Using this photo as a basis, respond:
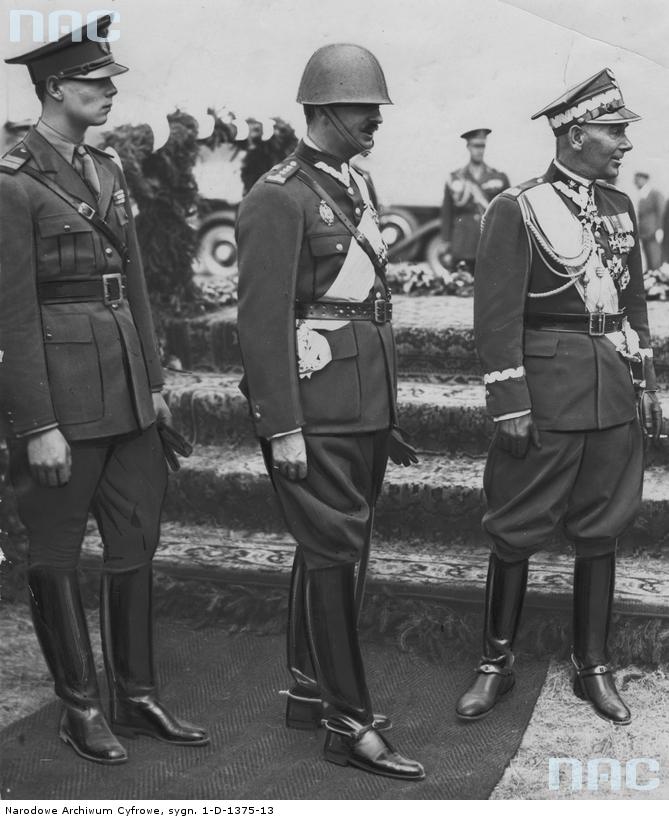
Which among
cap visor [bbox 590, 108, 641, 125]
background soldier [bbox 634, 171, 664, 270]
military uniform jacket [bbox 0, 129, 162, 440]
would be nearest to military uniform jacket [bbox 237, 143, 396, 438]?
military uniform jacket [bbox 0, 129, 162, 440]

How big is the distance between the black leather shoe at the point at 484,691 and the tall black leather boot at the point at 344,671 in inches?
17.3

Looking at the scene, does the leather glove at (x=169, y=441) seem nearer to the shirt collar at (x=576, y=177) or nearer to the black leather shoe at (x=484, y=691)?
the black leather shoe at (x=484, y=691)

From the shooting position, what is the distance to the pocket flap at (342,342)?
3.77m

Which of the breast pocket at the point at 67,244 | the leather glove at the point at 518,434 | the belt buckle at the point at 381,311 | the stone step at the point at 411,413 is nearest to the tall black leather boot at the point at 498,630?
the leather glove at the point at 518,434

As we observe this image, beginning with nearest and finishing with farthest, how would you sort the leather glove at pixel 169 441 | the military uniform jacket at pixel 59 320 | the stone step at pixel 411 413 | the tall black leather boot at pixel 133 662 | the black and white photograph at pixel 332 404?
the military uniform jacket at pixel 59 320
the black and white photograph at pixel 332 404
the tall black leather boot at pixel 133 662
the leather glove at pixel 169 441
the stone step at pixel 411 413

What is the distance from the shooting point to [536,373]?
4.18 meters

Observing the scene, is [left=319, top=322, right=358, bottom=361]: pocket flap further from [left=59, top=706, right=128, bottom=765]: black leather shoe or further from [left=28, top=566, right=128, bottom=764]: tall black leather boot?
[left=59, top=706, right=128, bottom=765]: black leather shoe

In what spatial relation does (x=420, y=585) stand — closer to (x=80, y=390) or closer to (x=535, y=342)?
(x=535, y=342)

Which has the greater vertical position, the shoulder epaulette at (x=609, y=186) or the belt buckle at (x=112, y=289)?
the shoulder epaulette at (x=609, y=186)

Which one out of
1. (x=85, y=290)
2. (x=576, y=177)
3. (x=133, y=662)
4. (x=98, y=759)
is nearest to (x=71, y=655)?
(x=133, y=662)

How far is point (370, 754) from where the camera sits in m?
3.84

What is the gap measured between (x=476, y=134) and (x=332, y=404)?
162 cm

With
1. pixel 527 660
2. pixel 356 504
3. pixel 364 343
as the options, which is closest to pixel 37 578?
pixel 356 504
